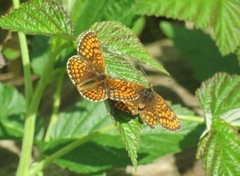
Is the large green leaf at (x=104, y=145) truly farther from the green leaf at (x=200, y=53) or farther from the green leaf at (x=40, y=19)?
the green leaf at (x=200, y=53)

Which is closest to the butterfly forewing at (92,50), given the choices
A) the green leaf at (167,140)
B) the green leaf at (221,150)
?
the green leaf at (221,150)

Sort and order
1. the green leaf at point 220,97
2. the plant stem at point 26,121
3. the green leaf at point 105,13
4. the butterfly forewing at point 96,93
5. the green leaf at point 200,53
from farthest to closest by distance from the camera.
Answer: the green leaf at point 200,53, the green leaf at point 105,13, the green leaf at point 220,97, the plant stem at point 26,121, the butterfly forewing at point 96,93

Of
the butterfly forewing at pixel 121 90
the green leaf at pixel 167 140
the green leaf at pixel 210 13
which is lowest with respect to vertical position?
the green leaf at pixel 167 140

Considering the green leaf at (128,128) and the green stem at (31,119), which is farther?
the green stem at (31,119)

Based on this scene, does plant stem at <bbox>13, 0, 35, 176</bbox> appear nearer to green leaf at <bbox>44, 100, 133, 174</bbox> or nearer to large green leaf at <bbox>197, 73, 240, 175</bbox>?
green leaf at <bbox>44, 100, 133, 174</bbox>

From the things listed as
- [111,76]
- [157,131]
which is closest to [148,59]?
[111,76]

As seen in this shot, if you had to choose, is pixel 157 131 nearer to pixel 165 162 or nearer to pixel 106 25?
pixel 165 162
